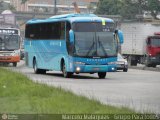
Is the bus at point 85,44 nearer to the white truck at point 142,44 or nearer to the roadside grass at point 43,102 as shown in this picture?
the roadside grass at point 43,102

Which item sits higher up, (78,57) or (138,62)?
(78,57)

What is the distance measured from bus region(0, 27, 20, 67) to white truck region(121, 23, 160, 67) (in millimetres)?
10625

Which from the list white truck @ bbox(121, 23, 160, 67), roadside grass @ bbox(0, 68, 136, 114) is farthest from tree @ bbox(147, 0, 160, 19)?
roadside grass @ bbox(0, 68, 136, 114)

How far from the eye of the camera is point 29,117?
40.0ft

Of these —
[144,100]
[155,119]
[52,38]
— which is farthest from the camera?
[52,38]

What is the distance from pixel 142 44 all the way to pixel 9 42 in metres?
12.2

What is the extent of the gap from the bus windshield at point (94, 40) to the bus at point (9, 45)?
19.3 m

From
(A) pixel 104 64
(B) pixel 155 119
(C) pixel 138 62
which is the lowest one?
(C) pixel 138 62

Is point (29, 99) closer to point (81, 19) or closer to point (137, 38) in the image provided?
point (81, 19)

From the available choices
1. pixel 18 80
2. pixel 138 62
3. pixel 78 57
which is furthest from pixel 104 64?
pixel 138 62

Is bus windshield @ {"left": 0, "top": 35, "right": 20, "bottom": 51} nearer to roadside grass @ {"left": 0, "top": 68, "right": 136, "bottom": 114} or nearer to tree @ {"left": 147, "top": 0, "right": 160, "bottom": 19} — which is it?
roadside grass @ {"left": 0, "top": 68, "right": 136, "bottom": 114}

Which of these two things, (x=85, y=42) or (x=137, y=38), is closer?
(x=85, y=42)

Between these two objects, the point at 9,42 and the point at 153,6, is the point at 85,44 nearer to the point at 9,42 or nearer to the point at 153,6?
the point at 9,42

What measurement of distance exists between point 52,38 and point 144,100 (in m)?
16.1
